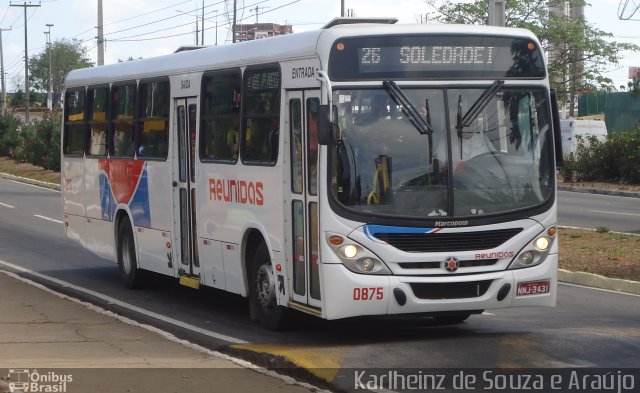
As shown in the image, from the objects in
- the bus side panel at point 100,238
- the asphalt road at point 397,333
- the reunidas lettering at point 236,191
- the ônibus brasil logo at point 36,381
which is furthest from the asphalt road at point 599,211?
the ônibus brasil logo at point 36,381

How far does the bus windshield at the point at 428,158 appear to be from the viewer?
35.6 ft

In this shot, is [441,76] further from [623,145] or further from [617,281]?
[623,145]

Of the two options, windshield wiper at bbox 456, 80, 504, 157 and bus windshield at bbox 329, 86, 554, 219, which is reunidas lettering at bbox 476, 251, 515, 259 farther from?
windshield wiper at bbox 456, 80, 504, 157

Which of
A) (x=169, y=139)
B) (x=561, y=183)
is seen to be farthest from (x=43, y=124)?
(x=169, y=139)

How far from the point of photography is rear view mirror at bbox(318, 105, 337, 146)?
1060 centimetres

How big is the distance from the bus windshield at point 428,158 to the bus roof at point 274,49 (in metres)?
0.59

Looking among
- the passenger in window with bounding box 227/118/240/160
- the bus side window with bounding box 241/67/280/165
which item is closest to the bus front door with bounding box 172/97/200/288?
the passenger in window with bounding box 227/118/240/160

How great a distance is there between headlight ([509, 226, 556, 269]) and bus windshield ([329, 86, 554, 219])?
339 mm

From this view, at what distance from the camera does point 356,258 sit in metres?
10.8

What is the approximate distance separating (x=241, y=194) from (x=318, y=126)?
240cm

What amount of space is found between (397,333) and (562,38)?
162 feet

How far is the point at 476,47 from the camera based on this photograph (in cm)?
1143

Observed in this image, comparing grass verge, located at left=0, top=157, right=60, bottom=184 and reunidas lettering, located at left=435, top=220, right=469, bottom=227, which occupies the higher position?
reunidas lettering, located at left=435, top=220, right=469, bottom=227

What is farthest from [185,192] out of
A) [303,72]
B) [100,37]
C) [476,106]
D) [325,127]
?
[100,37]
